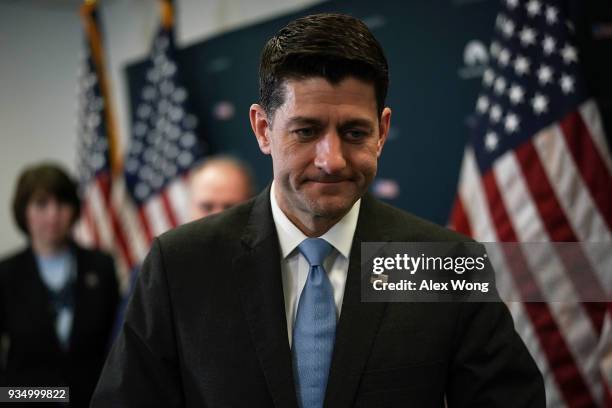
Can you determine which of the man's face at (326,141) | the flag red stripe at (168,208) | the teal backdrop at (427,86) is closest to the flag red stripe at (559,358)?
the teal backdrop at (427,86)

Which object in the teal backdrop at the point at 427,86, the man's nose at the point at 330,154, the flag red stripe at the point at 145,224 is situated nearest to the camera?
the man's nose at the point at 330,154

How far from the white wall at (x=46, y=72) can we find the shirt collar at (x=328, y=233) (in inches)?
127

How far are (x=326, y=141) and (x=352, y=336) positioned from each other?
0.31 metres

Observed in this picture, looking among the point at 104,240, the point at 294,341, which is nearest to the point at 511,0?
the point at 294,341

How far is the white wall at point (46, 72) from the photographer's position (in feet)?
13.8

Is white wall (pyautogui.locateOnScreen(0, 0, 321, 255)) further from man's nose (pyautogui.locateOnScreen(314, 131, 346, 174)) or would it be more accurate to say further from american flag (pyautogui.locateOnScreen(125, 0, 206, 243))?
man's nose (pyautogui.locateOnScreen(314, 131, 346, 174))

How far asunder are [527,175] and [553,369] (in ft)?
1.92

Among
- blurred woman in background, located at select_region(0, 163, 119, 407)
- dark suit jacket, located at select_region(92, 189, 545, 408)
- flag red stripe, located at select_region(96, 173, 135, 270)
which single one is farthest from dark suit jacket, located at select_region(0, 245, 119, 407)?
dark suit jacket, located at select_region(92, 189, 545, 408)

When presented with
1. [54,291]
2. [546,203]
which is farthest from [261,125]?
[54,291]

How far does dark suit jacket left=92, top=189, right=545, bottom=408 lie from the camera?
3.17ft

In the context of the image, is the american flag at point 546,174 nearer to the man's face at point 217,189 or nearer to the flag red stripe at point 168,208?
the man's face at point 217,189

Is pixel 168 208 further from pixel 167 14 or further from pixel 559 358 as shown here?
pixel 559 358

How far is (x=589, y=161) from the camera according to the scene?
6.10 ft

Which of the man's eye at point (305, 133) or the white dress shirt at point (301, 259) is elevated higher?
the man's eye at point (305, 133)
